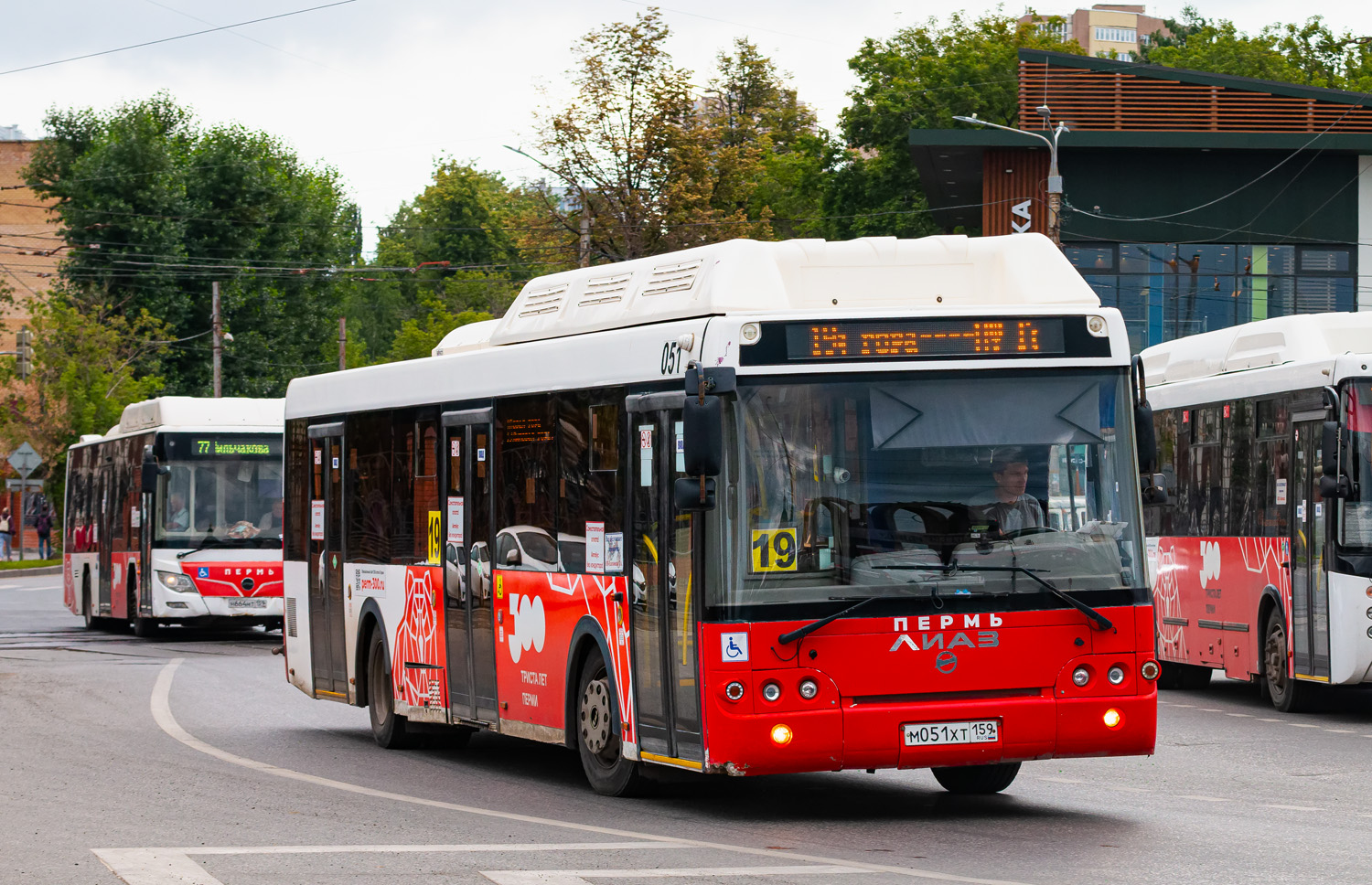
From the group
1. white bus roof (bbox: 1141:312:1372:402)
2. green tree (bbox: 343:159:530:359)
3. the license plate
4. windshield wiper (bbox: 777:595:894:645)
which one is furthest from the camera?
green tree (bbox: 343:159:530:359)

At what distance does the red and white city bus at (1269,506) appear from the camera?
16.9 meters

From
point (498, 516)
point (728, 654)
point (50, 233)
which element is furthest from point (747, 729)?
point (50, 233)

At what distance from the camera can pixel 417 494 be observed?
14609 mm

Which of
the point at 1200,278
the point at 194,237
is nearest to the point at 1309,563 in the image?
the point at 1200,278

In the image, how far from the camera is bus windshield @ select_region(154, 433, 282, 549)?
2773 cm

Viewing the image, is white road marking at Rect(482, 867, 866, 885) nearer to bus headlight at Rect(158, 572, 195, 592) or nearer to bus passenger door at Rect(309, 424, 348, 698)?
bus passenger door at Rect(309, 424, 348, 698)

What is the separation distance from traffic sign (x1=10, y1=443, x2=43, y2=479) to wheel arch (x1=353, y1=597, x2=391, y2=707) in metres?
41.3

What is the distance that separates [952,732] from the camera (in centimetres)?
1034

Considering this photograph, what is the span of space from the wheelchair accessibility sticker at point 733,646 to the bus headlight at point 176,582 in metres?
18.9

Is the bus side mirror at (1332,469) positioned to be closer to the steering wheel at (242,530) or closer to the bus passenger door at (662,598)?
the bus passenger door at (662,598)

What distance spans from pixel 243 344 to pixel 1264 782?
63927mm

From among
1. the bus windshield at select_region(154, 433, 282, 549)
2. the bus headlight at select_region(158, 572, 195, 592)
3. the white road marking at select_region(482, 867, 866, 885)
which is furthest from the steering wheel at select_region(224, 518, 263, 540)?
the white road marking at select_region(482, 867, 866, 885)

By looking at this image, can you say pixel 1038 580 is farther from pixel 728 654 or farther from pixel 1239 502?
pixel 1239 502

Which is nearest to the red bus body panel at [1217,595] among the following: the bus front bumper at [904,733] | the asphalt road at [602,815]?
the asphalt road at [602,815]
